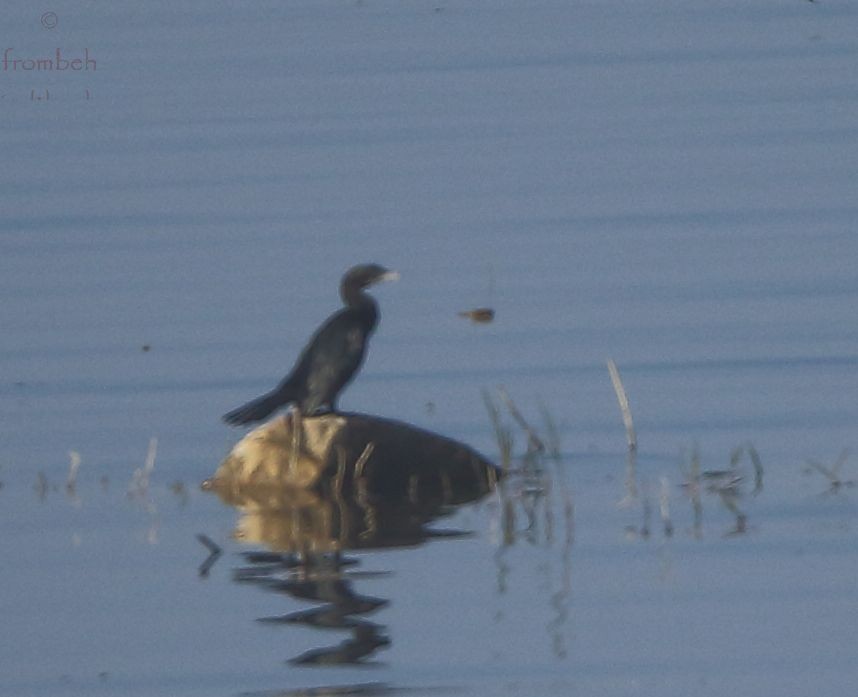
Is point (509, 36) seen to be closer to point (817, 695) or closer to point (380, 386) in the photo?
point (380, 386)

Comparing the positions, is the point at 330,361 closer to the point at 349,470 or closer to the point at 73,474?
the point at 349,470

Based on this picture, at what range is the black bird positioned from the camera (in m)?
12.1

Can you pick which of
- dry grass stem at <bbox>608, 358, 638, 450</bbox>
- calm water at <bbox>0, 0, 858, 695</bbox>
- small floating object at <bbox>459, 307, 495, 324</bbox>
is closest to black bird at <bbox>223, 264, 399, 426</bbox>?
calm water at <bbox>0, 0, 858, 695</bbox>

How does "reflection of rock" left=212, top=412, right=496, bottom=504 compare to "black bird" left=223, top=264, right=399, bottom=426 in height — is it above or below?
below

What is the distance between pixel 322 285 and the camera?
15.9 metres

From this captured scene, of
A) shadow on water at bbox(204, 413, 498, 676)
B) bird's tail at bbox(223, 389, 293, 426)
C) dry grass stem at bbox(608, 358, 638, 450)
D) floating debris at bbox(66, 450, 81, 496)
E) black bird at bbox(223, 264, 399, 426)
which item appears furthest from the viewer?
bird's tail at bbox(223, 389, 293, 426)

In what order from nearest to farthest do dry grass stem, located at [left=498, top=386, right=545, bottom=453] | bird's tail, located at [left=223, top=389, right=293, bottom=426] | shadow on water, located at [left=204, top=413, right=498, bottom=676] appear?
1. shadow on water, located at [left=204, top=413, right=498, bottom=676]
2. dry grass stem, located at [left=498, top=386, right=545, bottom=453]
3. bird's tail, located at [left=223, top=389, right=293, bottom=426]

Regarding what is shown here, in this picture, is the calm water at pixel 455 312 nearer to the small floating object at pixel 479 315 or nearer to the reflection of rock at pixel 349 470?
the small floating object at pixel 479 315

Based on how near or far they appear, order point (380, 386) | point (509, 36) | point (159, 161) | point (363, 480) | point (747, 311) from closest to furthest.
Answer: point (363, 480), point (380, 386), point (747, 311), point (159, 161), point (509, 36)

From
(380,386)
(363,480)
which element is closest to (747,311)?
(380,386)

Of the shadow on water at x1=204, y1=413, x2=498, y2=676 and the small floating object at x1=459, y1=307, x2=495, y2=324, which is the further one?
the small floating object at x1=459, y1=307, x2=495, y2=324

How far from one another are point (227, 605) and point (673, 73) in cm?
1359

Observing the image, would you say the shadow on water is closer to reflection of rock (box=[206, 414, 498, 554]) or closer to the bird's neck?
reflection of rock (box=[206, 414, 498, 554])

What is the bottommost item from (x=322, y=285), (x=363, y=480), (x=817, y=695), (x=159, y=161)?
(x=817, y=695)
